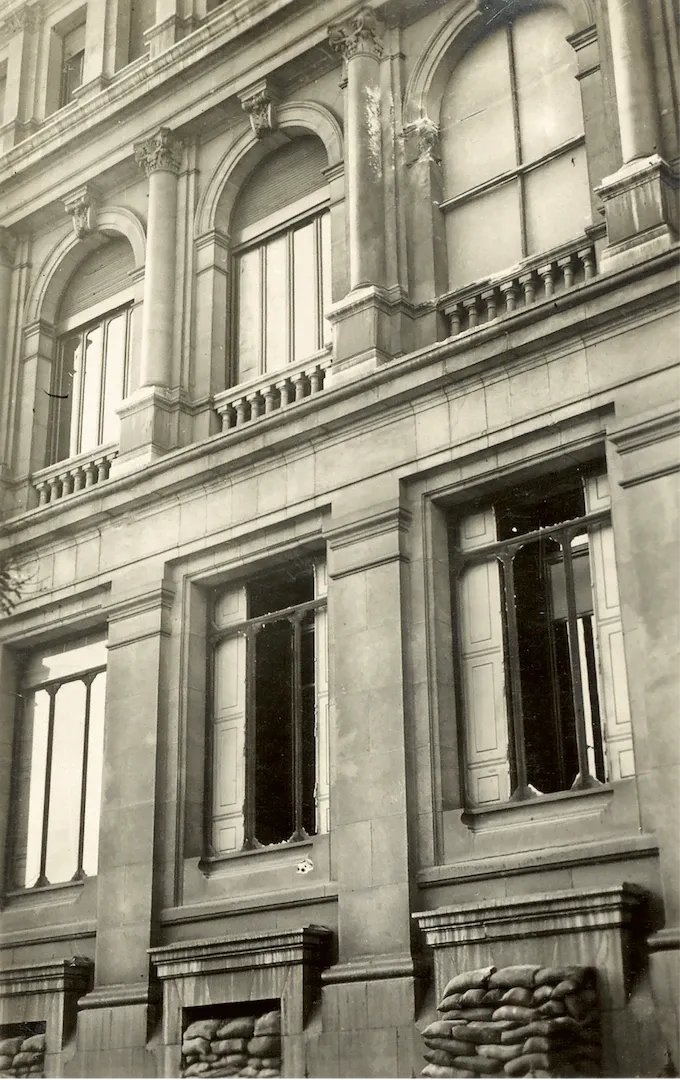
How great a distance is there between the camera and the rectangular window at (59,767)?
20141mm

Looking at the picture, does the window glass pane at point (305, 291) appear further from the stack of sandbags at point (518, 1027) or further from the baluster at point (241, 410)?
the stack of sandbags at point (518, 1027)

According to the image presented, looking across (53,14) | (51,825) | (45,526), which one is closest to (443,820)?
(51,825)

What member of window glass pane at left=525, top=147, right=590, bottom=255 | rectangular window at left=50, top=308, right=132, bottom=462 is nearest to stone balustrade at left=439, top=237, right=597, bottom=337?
window glass pane at left=525, top=147, right=590, bottom=255

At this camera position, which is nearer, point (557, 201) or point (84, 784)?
point (557, 201)

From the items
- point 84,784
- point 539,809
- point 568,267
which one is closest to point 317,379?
point 568,267

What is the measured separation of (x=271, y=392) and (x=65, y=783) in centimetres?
633

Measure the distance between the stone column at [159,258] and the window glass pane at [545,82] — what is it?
5956 mm

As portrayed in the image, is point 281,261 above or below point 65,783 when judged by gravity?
above

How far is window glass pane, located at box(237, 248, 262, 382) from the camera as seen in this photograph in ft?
68.9

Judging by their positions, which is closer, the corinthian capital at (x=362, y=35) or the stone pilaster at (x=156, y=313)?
the corinthian capital at (x=362, y=35)

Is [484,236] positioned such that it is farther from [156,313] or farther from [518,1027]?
[518,1027]

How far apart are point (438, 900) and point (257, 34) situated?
13.2 metres

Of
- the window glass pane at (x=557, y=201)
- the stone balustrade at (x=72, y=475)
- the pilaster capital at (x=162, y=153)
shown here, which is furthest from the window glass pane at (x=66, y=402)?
the window glass pane at (x=557, y=201)

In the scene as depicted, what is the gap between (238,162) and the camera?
21.8 m
